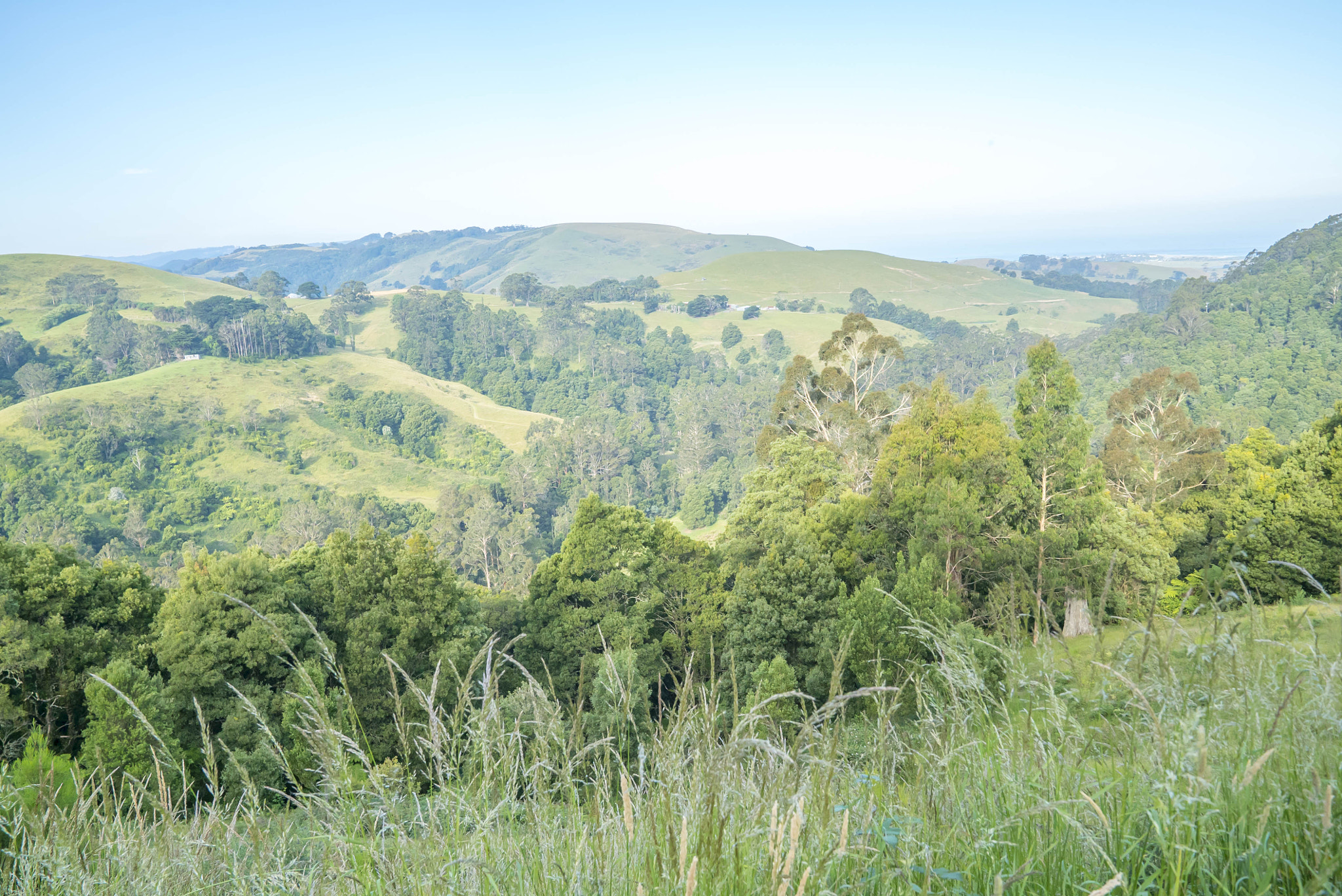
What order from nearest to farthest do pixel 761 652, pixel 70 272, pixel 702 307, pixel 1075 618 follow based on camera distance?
pixel 761 652 < pixel 1075 618 < pixel 70 272 < pixel 702 307

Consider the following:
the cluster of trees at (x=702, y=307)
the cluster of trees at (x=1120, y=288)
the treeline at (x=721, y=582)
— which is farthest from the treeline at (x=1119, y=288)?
the treeline at (x=721, y=582)

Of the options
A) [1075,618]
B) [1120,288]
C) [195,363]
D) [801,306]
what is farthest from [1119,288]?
[1075,618]

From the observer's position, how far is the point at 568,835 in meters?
1.96

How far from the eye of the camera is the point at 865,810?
1829 mm

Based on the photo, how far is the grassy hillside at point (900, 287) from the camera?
135 meters

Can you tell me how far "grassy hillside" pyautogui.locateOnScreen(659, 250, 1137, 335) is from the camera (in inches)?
5325

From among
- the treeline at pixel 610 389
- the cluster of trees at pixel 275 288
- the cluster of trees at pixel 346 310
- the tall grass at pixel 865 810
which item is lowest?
the treeline at pixel 610 389

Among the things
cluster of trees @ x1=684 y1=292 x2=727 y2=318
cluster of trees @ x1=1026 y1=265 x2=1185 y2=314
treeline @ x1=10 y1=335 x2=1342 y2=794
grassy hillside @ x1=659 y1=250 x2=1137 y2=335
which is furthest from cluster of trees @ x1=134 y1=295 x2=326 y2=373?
cluster of trees @ x1=1026 y1=265 x2=1185 y2=314

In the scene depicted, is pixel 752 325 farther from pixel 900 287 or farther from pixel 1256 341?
pixel 1256 341

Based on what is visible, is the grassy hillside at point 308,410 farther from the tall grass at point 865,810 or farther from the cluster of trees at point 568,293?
the tall grass at point 865,810

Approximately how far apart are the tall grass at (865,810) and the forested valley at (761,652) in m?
0.02

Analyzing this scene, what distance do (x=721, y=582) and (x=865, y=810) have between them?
60.2 feet

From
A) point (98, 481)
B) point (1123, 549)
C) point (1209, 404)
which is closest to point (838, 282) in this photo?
point (1209, 404)

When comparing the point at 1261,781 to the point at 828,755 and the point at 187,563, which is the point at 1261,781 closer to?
the point at 828,755
